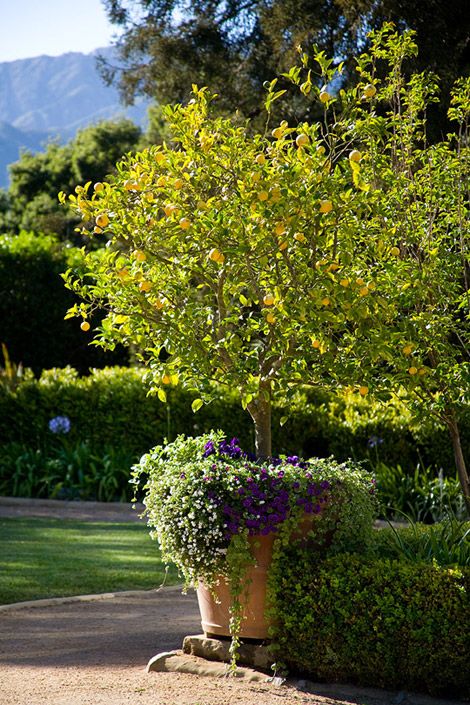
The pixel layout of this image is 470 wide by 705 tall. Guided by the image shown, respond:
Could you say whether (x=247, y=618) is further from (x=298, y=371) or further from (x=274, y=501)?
(x=298, y=371)

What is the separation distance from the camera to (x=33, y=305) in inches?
682

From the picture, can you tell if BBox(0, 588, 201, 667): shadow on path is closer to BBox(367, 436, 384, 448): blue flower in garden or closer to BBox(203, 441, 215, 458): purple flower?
BBox(203, 441, 215, 458): purple flower

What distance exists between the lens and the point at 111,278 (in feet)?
16.4

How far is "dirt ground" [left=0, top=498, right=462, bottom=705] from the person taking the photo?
4.39m

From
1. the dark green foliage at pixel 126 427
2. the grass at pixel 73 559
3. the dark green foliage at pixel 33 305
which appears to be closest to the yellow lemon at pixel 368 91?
the grass at pixel 73 559

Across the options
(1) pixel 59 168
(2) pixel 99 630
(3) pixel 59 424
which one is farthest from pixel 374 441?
(1) pixel 59 168

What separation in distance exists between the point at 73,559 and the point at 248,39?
9.81 metres

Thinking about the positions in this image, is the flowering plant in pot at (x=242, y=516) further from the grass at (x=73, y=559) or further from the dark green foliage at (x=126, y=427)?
the dark green foliage at (x=126, y=427)

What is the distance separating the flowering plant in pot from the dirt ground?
369mm

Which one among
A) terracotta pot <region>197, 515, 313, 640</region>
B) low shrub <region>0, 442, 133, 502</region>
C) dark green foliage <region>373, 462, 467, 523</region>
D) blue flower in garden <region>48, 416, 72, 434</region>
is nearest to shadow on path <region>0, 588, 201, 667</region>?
terracotta pot <region>197, 515, 313, 640</region>

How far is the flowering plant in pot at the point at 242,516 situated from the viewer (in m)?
4.69

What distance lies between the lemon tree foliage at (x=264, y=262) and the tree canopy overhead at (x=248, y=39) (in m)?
8.12

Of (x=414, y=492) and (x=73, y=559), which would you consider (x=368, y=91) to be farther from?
(x=414, y=492)

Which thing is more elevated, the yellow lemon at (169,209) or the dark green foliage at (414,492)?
the yellow lemon at (169,209)
